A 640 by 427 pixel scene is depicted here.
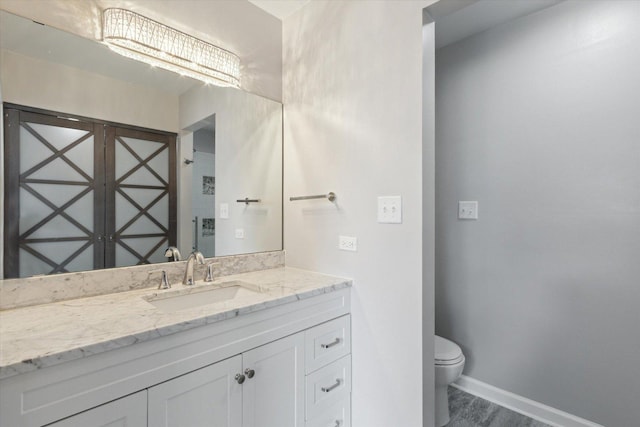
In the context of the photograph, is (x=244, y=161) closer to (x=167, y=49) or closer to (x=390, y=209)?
(x=167, y=49)

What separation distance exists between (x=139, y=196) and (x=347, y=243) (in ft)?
3.48

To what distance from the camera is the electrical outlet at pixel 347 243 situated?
158cm

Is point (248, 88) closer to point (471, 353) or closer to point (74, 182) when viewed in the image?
point (74, 182)

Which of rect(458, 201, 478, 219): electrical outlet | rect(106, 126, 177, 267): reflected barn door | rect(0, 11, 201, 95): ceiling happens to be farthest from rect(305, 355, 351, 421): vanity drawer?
rect(0, 11, 201, 95): ceiling

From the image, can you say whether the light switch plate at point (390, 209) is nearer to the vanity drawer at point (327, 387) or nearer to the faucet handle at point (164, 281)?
the vanity drawer at point (327, 387)

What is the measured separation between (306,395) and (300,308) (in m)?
0.39

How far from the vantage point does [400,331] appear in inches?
54.7

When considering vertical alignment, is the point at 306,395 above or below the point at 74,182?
below

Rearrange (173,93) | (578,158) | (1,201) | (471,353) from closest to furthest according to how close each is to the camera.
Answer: (1,201), (173,93), (578,158), (471,353)

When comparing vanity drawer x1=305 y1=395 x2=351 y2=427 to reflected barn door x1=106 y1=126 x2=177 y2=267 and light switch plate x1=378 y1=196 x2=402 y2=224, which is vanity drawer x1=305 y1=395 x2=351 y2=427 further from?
reflected barn door x1=106 y1=126 x2=177 y2=267

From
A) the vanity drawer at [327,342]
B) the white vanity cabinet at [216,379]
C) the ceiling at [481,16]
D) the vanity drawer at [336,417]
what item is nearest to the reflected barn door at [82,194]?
the white vanity cabinet at [216,379]

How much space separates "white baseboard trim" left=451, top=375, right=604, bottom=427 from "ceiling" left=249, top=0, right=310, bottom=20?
278 centimetres

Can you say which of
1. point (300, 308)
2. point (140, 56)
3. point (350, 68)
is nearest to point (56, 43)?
point (140, 56)

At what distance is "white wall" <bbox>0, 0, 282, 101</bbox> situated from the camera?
1.21 meters
